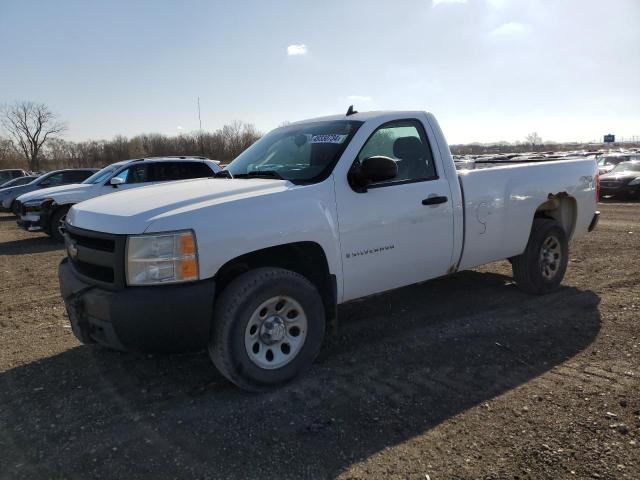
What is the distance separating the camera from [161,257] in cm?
307

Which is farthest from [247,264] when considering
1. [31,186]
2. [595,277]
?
[31,186]

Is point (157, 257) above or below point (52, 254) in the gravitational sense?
above

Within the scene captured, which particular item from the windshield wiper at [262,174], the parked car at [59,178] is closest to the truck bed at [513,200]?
the windshield wiper at [262,174]

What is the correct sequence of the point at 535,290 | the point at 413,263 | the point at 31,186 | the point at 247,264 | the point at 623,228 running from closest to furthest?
the point at 247,264 → the point at 413,263 → the point at 535,290 → the point at 623,228 → the point at 31,186

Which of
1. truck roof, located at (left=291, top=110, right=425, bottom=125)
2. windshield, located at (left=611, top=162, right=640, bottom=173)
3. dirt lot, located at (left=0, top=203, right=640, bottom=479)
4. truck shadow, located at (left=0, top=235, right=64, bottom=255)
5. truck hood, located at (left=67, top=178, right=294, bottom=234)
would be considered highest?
truck roof, located at (left=291, top=110, right=425, bottom=125)

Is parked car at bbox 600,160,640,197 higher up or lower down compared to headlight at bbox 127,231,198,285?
lower down

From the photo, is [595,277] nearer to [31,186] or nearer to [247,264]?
[247,264]

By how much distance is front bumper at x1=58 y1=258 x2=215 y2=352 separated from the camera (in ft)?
10.0

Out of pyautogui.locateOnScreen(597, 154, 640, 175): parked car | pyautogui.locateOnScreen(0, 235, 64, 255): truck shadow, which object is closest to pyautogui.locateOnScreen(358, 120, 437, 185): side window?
pyautogui.locateOnScreen(0, 235, 64, 255): truck shadow

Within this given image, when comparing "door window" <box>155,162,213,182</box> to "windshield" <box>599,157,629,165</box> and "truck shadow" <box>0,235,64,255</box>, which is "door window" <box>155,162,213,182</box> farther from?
"windshield" <box>599,157,629,165</box>

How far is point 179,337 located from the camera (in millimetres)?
3146

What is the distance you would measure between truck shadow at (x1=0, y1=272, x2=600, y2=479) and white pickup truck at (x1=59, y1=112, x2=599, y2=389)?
0.39 metres

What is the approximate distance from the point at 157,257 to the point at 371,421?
167 centimetres

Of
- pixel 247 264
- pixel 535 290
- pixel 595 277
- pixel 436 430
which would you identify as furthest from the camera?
pixel 595 277
